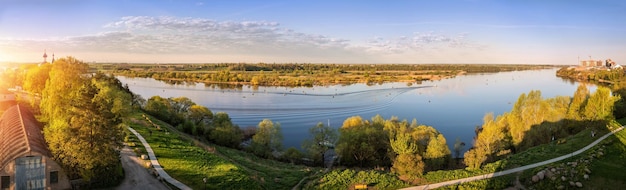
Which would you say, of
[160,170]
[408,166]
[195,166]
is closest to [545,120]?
[408,166]

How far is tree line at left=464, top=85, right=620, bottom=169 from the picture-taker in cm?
3569

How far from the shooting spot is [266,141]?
120ft

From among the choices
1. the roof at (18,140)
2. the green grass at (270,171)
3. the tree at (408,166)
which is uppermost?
the roof at (18,140)

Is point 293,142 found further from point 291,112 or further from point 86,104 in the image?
point 86,104

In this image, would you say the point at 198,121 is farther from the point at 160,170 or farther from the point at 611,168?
the point at 611,168

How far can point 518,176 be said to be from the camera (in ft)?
72.2

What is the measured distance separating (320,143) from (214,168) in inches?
506

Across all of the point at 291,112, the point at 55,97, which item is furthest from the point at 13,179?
the point at 291,112

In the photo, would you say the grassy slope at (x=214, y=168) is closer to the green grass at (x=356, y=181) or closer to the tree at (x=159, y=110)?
the green grass at (x=356, y=181)

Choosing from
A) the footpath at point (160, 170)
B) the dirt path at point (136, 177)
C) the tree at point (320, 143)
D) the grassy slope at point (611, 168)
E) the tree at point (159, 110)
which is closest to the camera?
the dirt path at point (136, 177)

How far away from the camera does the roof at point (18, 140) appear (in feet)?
59.8

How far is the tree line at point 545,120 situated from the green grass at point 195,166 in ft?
71.2

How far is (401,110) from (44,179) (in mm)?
52361

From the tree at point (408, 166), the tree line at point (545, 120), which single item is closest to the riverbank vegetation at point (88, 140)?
the tree at point (408, 166)
